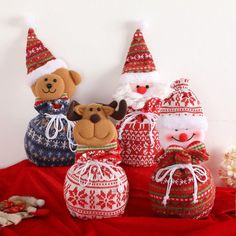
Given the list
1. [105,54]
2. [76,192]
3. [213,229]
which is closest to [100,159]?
[76,192]

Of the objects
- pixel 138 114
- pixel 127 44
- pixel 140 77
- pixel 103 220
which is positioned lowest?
pixel 103 220

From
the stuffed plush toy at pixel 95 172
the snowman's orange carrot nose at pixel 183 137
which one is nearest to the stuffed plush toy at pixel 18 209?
the stuffed plush toy at pixel 95 172

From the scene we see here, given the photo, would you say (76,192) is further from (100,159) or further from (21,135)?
(21,135)

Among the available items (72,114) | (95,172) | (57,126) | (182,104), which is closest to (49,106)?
(57,126)

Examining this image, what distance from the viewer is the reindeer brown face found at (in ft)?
3.20

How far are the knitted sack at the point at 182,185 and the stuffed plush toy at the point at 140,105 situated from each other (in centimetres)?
20

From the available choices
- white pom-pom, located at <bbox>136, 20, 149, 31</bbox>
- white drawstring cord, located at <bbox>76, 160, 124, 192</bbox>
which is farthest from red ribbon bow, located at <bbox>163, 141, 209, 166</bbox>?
white pom-pom, located at <bbox>136, 20, 149, 31</bbox>

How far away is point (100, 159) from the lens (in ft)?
3.24

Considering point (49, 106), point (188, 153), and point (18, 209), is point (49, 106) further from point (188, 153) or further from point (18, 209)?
point (188, 153)

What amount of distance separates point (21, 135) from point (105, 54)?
0.44 metres

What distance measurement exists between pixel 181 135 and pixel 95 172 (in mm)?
251

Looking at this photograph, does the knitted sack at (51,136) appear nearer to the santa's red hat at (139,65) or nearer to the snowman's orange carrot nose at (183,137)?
the santa's red hat at (139,65)

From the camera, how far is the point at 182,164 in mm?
985

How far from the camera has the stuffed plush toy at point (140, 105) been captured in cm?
121
